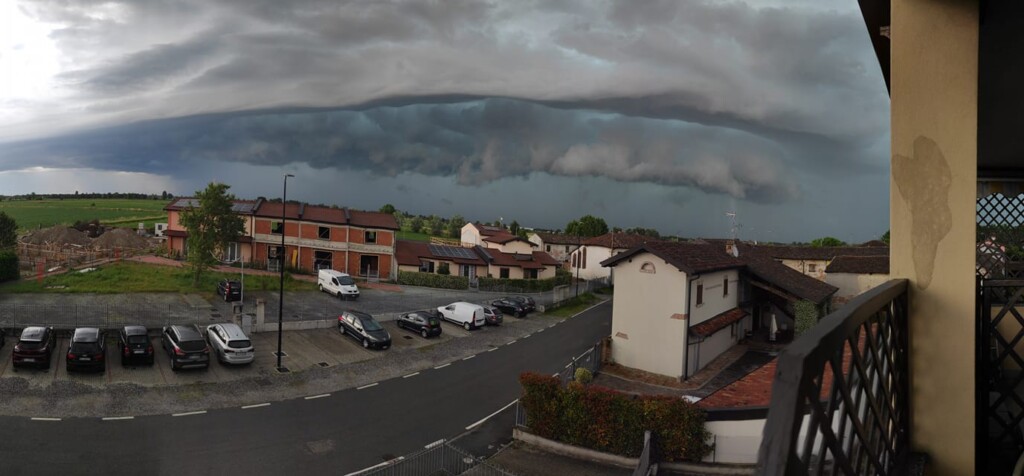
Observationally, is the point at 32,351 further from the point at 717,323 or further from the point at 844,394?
the point at 717,323

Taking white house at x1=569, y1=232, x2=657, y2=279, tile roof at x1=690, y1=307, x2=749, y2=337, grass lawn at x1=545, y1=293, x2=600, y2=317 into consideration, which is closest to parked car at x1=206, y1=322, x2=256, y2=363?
tile roof at x1=690, y1=307, x2=749, y2=337

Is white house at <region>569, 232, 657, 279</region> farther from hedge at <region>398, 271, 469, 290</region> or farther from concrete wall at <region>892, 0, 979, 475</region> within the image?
concrete wall at <region>892, 0, 979, 475</region>

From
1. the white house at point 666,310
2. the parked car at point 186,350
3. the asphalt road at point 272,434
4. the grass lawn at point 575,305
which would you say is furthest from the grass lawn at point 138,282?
the white house at point 666,310

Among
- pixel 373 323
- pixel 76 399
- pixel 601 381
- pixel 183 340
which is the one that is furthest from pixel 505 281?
pixel 76 399

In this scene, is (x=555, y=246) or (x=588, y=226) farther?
(x=588, y=226)

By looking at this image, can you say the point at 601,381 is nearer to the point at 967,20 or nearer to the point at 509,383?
the point at 509,383

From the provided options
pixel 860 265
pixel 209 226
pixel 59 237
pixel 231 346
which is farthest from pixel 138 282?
pixel 860 265

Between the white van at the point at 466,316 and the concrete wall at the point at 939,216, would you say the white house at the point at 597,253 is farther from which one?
the concrete wall at the point at 939,216

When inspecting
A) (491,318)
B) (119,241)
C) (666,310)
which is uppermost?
(119,241)
